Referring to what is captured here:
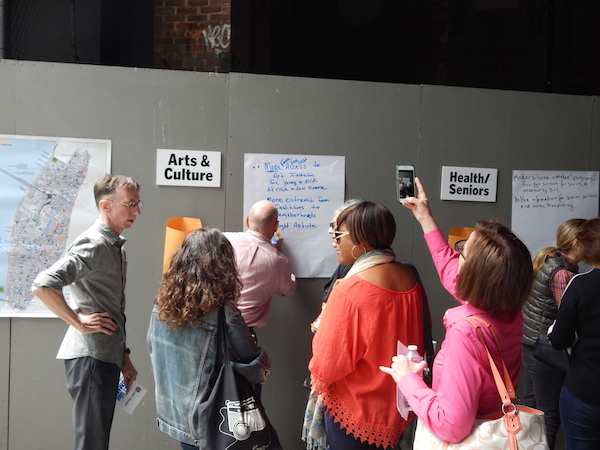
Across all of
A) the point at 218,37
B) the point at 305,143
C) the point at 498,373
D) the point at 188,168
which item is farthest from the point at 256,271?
the point at 218,37

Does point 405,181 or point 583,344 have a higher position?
point 405,181

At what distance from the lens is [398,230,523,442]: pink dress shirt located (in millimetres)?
1568

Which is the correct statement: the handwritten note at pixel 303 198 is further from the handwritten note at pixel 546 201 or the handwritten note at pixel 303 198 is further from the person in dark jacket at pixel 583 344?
the person in dark jacket at pixel 583 344

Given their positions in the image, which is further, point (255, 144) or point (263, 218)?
point (255, 144)

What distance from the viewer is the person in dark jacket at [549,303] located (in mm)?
3066

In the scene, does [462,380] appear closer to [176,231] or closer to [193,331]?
[193,331]

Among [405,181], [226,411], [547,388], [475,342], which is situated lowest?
[547,388]

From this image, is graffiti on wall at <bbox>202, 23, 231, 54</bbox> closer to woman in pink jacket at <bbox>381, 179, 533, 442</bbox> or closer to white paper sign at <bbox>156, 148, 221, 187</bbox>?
white paper sign at <bbox>156, 148, 221, 187</bbox>

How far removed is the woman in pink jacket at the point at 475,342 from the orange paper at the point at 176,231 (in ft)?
6.49

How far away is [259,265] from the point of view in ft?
10.5

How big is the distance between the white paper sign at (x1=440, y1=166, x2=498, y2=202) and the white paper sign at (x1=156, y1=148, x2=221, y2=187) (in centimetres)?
166

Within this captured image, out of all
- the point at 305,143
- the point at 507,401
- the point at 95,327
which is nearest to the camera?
the point at 507,401

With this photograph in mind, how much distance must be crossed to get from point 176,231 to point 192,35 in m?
3.21

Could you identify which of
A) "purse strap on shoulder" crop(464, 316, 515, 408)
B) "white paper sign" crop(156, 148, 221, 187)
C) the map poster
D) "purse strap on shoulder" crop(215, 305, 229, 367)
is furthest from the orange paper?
"purse strap on shoulder" crop(464, 316, 515, 408)
